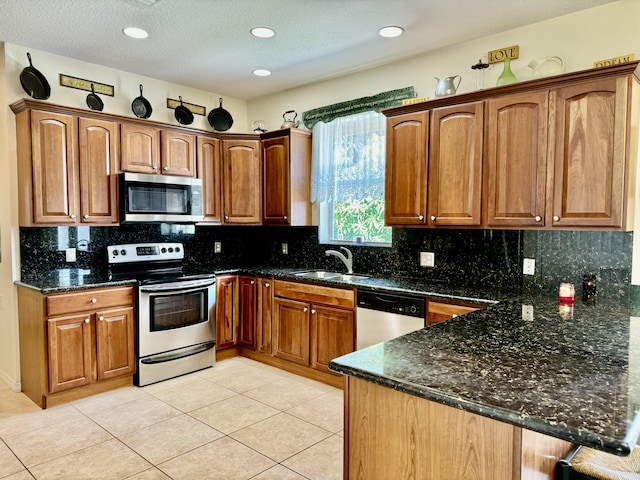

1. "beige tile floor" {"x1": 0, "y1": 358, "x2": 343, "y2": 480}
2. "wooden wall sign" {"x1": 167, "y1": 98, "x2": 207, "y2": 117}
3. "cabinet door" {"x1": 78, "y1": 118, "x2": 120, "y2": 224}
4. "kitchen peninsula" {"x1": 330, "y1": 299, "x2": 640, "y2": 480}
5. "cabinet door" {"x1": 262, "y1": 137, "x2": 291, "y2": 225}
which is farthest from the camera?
"wooden wall sign" {"x1": 167, "y1": 98, "x2": 207, "y2": 117}

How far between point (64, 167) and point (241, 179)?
158 cm

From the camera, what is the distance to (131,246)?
13.3 ft

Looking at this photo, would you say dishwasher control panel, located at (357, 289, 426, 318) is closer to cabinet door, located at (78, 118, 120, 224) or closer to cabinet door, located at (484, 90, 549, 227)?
cabinet door, located at (484, 90, 549, 227)

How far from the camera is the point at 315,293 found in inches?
146

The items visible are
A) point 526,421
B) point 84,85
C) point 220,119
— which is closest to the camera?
point 526,421

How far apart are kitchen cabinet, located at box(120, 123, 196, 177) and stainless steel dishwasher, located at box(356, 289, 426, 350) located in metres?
2.11

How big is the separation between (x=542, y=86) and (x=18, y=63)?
3.83 metres

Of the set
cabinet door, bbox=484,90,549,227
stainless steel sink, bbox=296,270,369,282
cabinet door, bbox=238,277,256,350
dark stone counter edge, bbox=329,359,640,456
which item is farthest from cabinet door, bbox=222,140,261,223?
dark stone counter edge, bbox=329,359,640,456

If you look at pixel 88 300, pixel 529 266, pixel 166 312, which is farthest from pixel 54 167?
pixel 529 266

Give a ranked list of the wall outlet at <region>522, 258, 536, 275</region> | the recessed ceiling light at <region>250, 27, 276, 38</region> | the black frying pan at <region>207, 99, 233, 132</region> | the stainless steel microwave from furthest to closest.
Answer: the black frying pan at <region>207, 99, 233, 132</region> < the stainless steel microwave < the recessed ceiling light at <region>250, 27, 276, 38</region> < the wall outlet at <region>522, 258, 536, 275</region>

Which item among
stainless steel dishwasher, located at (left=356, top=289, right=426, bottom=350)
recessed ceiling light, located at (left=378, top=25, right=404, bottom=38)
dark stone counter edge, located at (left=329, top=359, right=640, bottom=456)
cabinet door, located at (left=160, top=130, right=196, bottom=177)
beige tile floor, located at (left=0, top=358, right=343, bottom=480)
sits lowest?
beige tile floor, located at (left=0, top=358, right=343, bottom=480)

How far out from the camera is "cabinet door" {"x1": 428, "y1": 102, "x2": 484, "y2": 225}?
299 cm

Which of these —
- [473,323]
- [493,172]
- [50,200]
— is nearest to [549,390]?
[473,323]

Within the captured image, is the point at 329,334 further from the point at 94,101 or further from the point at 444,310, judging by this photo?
the point at 94,101
